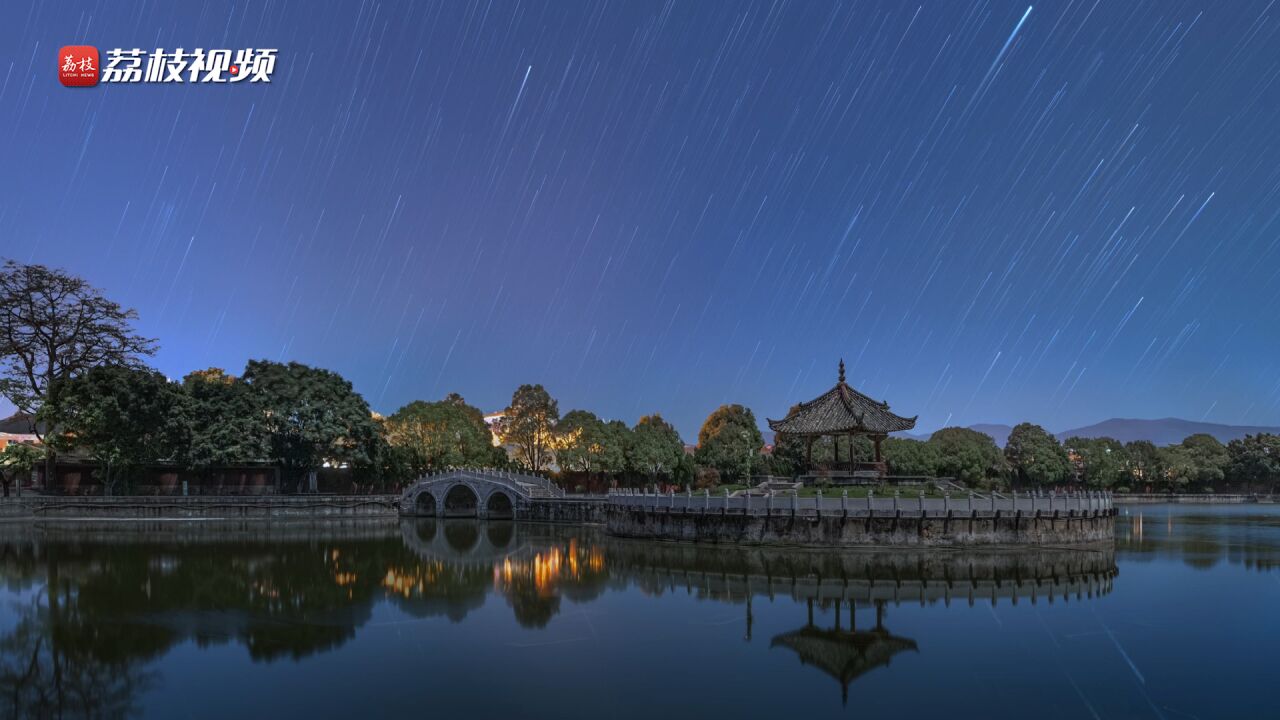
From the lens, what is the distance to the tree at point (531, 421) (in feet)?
325

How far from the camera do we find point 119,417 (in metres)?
69.3

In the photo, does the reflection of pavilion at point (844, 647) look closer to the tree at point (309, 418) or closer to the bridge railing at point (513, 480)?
the bridge railing at point (513, 480)

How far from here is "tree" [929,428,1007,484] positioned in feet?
363

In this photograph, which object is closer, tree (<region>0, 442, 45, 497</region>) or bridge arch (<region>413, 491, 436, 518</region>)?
tree (<region>0, 442, 45, 497</region>)

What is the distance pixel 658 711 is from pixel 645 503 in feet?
126

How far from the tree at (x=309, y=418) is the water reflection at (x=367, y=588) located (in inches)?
702

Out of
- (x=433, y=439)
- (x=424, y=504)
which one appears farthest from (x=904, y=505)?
(x=433, y=439)

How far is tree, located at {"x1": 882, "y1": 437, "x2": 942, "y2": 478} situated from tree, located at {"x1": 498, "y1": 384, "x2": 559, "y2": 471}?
39463 millimetres

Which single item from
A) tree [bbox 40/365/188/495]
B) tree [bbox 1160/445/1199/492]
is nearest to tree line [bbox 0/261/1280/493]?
tree [bbox 40/365/188/495]

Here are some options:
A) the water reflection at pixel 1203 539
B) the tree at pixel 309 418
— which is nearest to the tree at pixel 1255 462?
the water reflection at pixel 1203 539

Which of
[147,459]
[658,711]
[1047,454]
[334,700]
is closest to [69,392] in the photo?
[147,459]

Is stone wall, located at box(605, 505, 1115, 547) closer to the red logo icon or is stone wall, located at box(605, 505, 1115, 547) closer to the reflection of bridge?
the reflection of bridge

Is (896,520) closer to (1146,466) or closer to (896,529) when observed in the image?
(896,529)

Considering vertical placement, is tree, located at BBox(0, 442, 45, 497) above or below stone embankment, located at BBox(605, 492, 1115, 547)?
above
